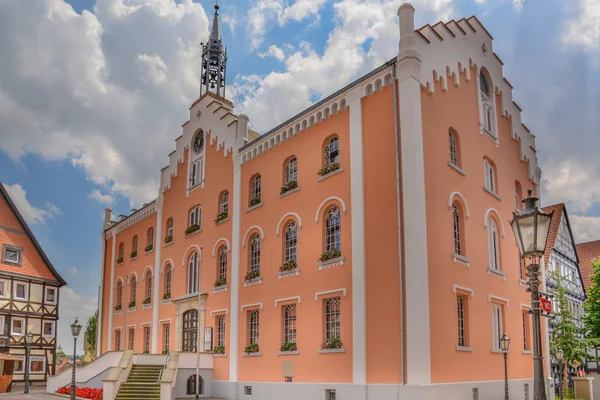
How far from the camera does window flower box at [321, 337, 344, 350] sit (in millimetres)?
21034

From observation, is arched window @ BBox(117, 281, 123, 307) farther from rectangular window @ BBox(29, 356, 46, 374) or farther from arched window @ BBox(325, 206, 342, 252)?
arched window @ BBox(325, 206, 342, 252)

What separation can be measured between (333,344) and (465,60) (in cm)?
1277

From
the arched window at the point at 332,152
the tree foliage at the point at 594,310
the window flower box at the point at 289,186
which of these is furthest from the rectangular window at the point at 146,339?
the tree foliage at the point at 594,310

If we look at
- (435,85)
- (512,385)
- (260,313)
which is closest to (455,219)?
(435,85)

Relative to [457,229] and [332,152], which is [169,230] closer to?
[332,152]

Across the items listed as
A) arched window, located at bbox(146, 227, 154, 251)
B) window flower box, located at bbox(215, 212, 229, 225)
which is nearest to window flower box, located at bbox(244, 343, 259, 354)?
window flower box, located at bbox(215, 212, 229, 225)

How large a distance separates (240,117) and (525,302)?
1564 centimetres

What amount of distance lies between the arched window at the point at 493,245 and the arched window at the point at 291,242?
782cm

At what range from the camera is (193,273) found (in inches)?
1219

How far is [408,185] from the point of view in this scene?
65.1 ft

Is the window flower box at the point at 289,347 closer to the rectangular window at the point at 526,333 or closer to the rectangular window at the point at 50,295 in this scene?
the rectangular window at the point at 526,333

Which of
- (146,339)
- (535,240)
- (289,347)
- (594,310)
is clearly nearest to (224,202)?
(289,347)

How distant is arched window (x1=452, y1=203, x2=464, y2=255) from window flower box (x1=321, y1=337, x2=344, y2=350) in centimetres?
538

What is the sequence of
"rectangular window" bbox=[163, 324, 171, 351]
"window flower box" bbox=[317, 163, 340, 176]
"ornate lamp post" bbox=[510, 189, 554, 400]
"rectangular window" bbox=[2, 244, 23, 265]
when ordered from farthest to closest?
"rectangular window" bbox=[2, 244, 23, 265]
"rectangular window" bbox=[163, 324, 171, 351]
"window flower box" bbox=[317, 163, 340, 176]
"ornate lamp post" bbox=[510, 189, 554, 400]
